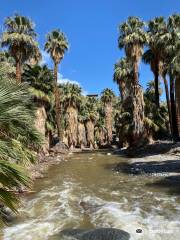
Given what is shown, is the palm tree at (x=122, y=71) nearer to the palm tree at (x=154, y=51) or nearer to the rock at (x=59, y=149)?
the palm tree at (x=154, y=51)

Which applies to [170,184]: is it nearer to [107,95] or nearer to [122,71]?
[122,71]

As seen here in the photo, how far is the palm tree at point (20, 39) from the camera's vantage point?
33.8m

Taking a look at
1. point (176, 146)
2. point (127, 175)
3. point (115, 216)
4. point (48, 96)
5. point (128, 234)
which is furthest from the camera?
point (48, 96)

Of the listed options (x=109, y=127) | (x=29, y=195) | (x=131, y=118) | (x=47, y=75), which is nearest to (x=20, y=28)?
(x=47, y=75)

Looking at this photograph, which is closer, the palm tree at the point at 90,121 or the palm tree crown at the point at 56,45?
the palm tree crown at the point at 56,45

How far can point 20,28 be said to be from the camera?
35000 millimetres

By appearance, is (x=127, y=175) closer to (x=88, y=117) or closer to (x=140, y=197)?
(x=140, y=197)

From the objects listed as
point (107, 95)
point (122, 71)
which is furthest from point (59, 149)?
point (107, 95)

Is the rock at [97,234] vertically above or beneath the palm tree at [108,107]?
beneath

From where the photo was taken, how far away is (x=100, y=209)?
1445cm

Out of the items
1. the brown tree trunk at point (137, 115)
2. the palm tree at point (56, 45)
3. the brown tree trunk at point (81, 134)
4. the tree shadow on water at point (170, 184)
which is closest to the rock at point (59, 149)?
the brown tree trunk at point (137, 115)

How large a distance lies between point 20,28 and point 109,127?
141 feet

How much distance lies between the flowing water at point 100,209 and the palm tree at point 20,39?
16345 mm

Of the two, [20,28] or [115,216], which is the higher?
[20,28]
